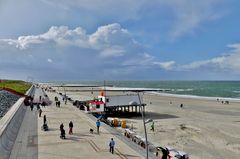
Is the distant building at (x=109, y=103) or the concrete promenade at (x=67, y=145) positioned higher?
the distant building at (x=109, y=103)

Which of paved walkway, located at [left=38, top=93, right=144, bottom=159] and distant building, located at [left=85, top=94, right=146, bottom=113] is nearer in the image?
paved walkway, located at [left=38, top=93, right=144, bottom=159]

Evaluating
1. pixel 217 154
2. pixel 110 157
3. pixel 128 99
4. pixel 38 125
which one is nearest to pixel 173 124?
pixel 128 99

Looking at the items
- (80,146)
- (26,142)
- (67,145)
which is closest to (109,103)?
(26,142)

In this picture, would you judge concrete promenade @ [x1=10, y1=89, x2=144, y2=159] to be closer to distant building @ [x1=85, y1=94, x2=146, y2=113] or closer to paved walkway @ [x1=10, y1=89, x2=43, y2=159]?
paved walkway @ [x1=10, y1=89, x2=43, y2=159]

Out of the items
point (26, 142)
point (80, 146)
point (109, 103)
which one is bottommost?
point (80, 146)

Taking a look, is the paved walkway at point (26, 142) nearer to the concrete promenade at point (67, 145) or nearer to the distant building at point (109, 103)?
the concrete promenade at point (67, 145)

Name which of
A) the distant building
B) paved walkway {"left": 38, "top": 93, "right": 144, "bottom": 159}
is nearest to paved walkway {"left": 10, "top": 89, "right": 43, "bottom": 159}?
paved walkway {"left": 38, "top": 93, "right": 144, "bottom": 159}

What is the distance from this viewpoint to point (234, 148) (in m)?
26.4

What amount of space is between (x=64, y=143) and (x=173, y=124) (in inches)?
842

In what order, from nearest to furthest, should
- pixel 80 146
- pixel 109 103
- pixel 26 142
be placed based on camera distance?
pixel 80 146 → pixel 26 142 → pixel 109 103

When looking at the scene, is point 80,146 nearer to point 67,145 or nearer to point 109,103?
point 67,145

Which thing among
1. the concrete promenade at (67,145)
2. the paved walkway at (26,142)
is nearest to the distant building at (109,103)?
the paved walkway at (26,142)

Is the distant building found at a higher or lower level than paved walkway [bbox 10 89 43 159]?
higher

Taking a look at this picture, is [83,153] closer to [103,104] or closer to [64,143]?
[64,143]
